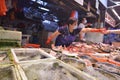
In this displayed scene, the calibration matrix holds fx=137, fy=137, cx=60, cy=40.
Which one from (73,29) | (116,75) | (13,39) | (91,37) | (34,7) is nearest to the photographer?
(116,75)

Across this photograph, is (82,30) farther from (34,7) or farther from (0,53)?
(34,7)

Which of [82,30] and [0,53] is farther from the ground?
[82,30]

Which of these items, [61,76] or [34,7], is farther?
[34,7]

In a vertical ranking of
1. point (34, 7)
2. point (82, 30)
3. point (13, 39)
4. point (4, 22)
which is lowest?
point (13, 39)

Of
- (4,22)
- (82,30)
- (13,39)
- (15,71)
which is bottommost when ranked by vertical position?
(15,71)

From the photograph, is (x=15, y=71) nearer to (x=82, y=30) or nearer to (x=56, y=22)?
(x=82, y=30)

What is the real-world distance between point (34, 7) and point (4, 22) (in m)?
1.85

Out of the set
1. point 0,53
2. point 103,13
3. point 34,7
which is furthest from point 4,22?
point 103,13

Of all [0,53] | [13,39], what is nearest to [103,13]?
[13,39]

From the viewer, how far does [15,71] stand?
1.26 metres

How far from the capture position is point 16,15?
20.0 ft

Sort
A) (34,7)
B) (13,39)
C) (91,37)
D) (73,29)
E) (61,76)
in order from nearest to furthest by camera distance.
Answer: (61,76)
(13,39)
(73,29)
(34,7)
(91,37)

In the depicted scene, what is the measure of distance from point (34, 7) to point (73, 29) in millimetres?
3618

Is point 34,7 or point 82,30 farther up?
point 34,7
